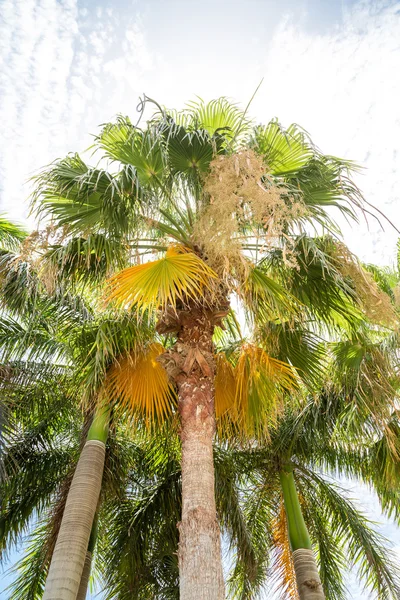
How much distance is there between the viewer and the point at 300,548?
27.3 ft

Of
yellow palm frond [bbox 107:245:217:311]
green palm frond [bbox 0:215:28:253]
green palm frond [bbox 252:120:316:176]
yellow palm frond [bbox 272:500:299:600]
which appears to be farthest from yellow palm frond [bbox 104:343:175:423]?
yellow palm frond [bbox 272:500:299:600]

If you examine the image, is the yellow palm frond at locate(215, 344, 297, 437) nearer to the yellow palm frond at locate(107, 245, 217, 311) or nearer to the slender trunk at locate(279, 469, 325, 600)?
the yellow palm frond at locate(107, 245, 217, 311)

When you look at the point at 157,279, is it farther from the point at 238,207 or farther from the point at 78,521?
the point at 78,521

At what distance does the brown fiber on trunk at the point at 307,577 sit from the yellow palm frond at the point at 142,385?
3.45m

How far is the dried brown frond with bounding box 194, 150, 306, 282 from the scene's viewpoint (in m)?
4.79

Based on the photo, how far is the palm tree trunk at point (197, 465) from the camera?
4.02 metres

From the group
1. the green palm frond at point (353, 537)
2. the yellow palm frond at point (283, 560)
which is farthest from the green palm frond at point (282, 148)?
the yellow palm frond at point (283, 560)

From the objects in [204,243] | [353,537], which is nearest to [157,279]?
[204,243]

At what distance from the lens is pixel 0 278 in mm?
7020

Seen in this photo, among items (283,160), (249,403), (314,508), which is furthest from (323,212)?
(314,508)

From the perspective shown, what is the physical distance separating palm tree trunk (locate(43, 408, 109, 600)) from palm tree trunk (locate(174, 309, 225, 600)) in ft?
6.45

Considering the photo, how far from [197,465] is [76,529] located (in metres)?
2.19

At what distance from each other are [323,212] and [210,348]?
207 centimetres

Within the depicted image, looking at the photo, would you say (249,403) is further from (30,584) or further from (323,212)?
(30,584)
